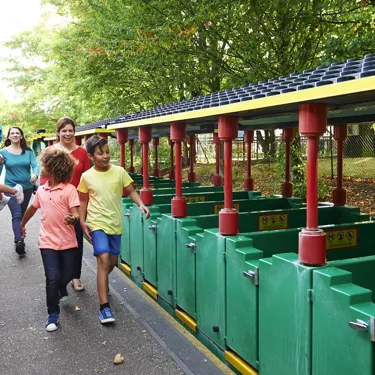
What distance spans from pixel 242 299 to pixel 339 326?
1.11m

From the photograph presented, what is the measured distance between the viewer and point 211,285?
4.03 metres

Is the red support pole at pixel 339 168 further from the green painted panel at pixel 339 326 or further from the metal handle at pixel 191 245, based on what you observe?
the green painted panel at pixel 339 326

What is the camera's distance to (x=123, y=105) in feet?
56.5

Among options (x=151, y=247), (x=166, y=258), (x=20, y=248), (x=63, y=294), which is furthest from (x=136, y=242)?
(x=20, y=248)

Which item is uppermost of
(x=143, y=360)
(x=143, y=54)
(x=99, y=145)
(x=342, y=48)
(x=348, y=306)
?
(x=143, y=54)

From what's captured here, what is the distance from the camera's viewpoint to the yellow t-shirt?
455 cm

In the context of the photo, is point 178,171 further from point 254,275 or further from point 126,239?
point 126,239

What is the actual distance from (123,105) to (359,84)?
51.2 ft

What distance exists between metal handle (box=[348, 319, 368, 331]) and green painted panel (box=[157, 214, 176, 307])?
8.78 feet

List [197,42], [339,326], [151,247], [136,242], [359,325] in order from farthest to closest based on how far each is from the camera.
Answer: [197,42], [136,242], [151,247], [339,326], [359,325]

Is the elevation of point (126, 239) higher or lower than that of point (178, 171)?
lower

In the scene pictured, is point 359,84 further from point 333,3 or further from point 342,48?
point 333,3

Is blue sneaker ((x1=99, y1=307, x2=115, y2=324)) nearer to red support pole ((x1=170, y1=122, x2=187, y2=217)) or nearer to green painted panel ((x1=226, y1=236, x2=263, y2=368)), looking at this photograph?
red support pole ((x1=170, y1=122, x2=187, y2=217))

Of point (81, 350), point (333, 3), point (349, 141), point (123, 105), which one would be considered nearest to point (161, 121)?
point (81, 350)
